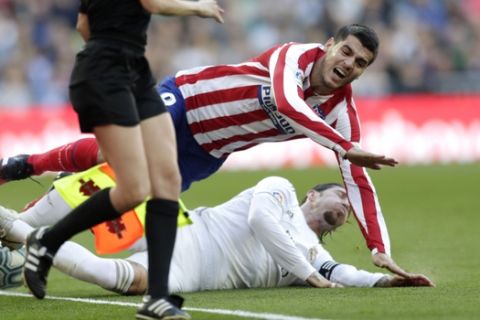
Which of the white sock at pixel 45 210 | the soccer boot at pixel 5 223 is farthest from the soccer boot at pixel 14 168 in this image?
the soccer boot at pixel 5 223

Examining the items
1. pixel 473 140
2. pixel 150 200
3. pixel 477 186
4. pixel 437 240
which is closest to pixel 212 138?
pixel 150 200

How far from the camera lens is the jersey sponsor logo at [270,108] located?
7.96 meters

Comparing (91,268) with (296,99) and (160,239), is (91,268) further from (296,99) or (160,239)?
(296,99)

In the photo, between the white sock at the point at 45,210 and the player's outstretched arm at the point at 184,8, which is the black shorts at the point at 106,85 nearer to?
the player's outstretched arm at the point at 184,8

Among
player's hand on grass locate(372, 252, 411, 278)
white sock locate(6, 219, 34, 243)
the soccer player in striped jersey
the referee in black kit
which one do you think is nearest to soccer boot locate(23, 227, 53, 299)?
the referee in black kit

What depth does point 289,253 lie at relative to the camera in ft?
24.3

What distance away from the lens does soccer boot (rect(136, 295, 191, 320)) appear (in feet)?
19.3

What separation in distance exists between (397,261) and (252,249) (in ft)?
6.91

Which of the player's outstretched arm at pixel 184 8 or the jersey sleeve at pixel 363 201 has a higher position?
the player's outstretched arm at pixel 184 8

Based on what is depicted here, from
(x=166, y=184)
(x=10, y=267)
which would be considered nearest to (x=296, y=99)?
(x=166, y=184)

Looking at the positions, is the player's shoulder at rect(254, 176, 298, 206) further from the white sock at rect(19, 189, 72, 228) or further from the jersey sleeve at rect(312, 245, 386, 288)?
the white sock at rect(19, 189, 72, 228)

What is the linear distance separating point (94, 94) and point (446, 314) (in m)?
2.10

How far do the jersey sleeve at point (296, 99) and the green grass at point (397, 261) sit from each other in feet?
3.00

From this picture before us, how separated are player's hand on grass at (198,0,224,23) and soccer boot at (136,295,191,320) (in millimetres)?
1428
